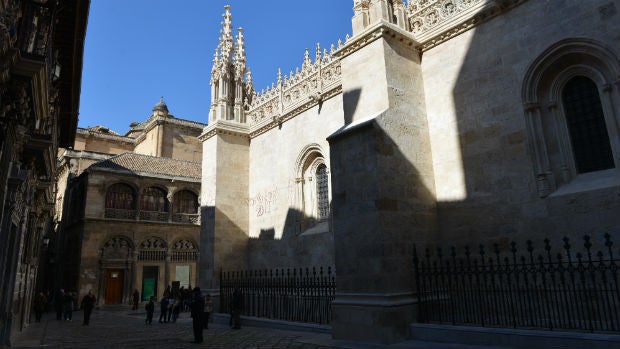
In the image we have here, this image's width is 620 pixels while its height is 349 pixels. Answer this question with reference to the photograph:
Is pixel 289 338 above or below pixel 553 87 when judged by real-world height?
below

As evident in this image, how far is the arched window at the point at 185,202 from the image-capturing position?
110 ft

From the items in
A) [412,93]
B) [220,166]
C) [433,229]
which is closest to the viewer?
[433,229]

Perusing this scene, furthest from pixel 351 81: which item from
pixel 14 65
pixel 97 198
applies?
pixel 97 198

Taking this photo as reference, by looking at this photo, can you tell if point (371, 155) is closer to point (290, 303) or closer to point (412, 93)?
point (412, 93)

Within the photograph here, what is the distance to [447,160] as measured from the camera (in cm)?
1072

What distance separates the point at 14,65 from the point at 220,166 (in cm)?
1157

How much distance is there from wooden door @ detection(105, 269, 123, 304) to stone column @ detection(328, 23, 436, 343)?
80.5ft

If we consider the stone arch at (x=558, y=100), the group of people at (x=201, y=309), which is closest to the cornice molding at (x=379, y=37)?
the stone arch at (x=558, y=100)

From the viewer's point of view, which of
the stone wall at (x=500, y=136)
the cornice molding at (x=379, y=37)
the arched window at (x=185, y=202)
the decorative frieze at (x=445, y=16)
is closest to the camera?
the stone wall at (x=500, y=136)

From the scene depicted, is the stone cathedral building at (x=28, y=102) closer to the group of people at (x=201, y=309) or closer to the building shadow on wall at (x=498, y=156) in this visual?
the group of people at (x=201, y=309)

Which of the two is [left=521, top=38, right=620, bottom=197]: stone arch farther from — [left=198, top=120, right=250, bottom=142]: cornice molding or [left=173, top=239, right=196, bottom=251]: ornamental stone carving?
[left=173, top=239, right=196, bottom=251]: ornamental stone carving

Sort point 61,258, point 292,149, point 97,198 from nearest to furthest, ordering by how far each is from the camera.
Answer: point 292,149
point 97,198
point 61,258

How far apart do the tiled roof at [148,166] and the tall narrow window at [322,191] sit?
20495mm

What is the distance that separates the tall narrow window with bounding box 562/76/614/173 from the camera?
8945 millimetres
